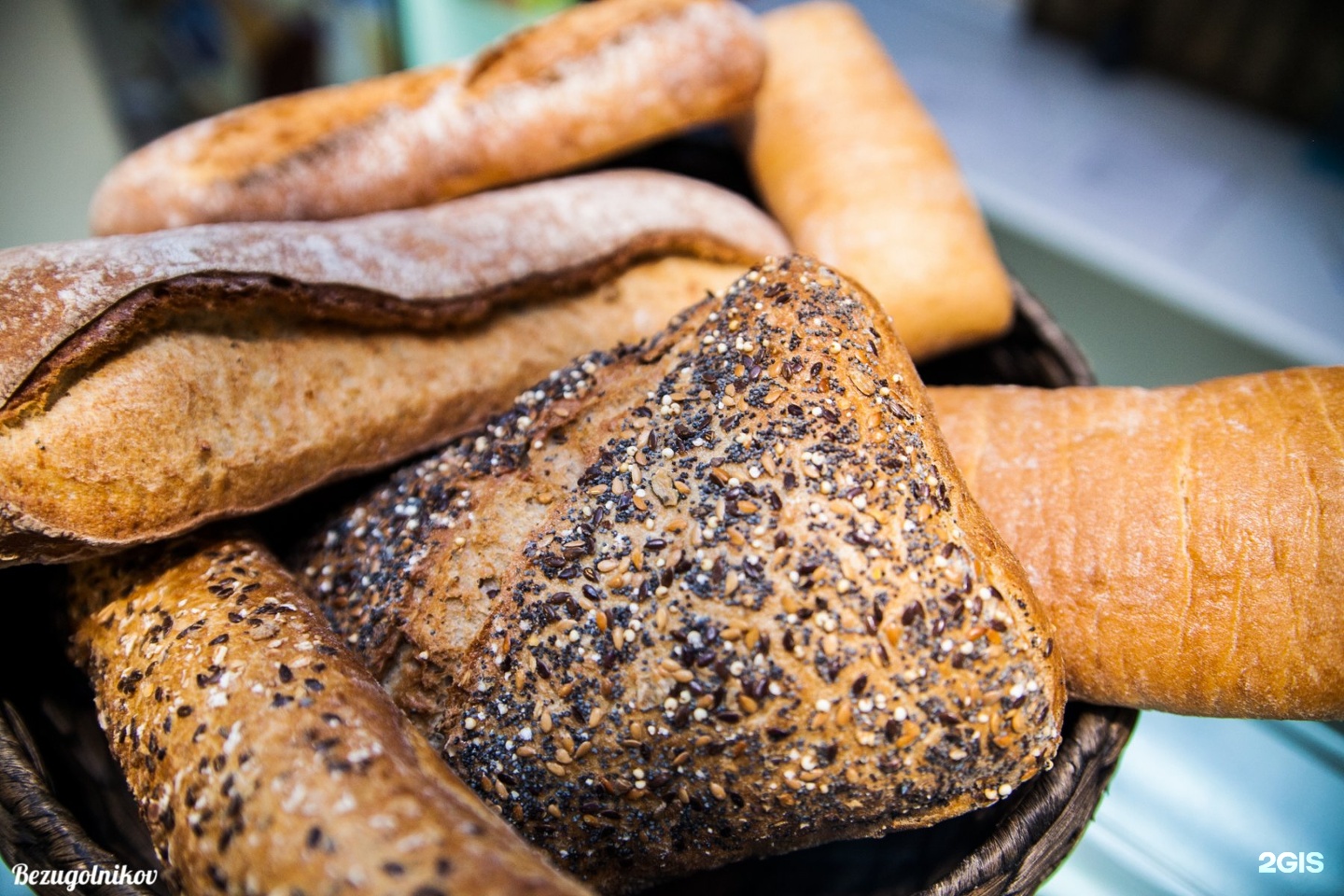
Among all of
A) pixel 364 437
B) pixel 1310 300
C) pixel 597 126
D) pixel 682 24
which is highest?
pixel 682 24

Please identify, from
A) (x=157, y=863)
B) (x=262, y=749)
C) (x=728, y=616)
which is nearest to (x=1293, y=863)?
(x=728, y=616)

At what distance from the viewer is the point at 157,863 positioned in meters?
1.33

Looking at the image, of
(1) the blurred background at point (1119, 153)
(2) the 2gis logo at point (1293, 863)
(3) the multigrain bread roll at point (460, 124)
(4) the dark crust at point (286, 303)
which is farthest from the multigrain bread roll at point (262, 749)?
(2) the 2gis logo at point (1293, 863)

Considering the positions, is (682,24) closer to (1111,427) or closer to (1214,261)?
(1111,427)

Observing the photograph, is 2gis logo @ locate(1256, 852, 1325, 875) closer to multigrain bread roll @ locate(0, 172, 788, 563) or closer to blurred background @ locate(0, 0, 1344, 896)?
blurred background @ locate(0, 0, 1344, 896)

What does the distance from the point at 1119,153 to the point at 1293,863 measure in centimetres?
205

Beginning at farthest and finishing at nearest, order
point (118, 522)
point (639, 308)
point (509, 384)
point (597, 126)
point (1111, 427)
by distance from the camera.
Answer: point (597, 126) < point (639, 308) < point (509, 384) < point (1111, 427) < point (118, 522)

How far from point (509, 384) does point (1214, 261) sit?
1.95 meters

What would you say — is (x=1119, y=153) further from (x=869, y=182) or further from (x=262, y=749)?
(x=262, y=749)

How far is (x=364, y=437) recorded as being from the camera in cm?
142

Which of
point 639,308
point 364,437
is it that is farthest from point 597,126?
point 364,437

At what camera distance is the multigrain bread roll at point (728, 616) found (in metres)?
1.07

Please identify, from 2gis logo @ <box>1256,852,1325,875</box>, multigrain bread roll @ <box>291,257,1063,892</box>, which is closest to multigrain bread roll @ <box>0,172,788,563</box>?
multigrain bread roll @ <box>291,257,1063,892</box>

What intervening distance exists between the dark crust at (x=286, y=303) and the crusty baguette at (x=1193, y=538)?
0.75 meters
